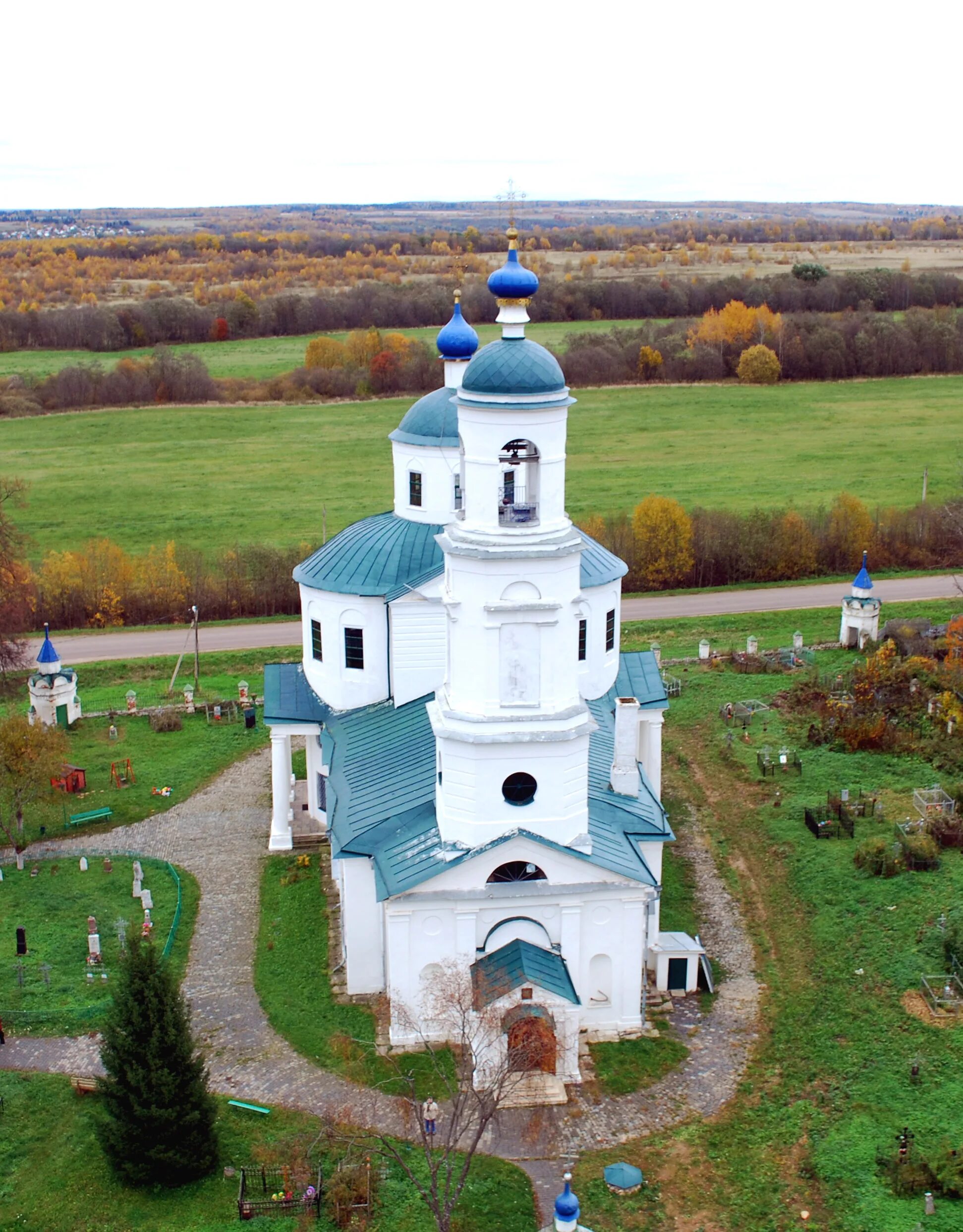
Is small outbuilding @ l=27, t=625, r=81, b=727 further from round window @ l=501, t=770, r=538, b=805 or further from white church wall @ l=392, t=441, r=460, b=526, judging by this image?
round window @ l=501, t=770, r=538, b=805

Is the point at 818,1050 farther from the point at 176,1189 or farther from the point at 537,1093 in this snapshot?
the point at 176,1189

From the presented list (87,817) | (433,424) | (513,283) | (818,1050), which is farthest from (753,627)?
(513,283)

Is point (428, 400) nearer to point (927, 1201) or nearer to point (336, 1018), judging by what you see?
point (336, 1018)

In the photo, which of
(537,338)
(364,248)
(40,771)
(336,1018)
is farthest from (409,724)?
(364,248)

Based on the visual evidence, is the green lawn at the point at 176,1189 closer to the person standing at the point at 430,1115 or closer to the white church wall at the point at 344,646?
the person standing at the point at 430,1115

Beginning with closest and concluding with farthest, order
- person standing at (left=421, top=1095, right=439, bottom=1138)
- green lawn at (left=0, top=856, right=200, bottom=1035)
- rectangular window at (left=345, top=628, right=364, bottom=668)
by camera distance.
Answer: person standing at (left=421, top=1095, right=439, bottom=1138) → green lawn at (left=0, top=856, right=200, bottom=1035) → rectangular window at (left=345, top=628, right=364, bottom=668)

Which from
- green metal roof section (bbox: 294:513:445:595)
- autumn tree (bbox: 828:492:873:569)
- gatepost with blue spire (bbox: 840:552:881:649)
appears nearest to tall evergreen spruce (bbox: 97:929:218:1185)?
green metal roof section (bbox: 294:513:445:595)
